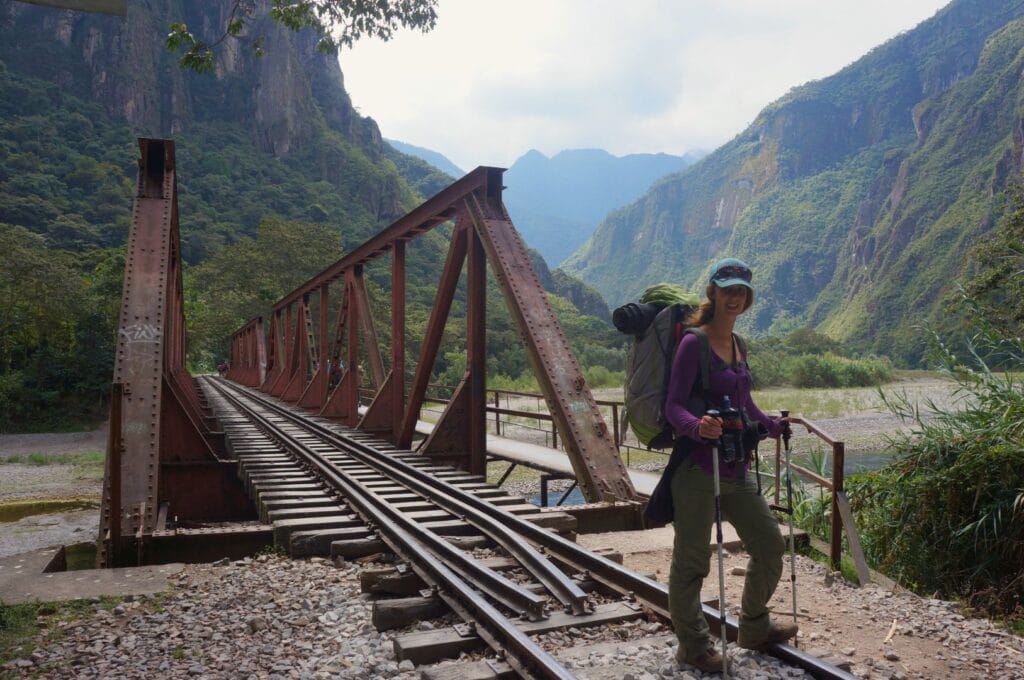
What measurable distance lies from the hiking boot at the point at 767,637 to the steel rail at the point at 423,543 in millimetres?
842

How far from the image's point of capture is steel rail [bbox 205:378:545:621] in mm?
3377

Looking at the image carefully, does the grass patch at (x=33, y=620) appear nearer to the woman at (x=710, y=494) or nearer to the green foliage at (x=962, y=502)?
the woman at (x=710, y=494)

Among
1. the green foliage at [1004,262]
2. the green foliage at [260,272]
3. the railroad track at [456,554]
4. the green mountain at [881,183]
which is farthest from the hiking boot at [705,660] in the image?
the green mountain at [881,183]

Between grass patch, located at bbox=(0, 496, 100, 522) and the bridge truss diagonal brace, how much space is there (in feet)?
31.1

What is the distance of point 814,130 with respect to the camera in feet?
574

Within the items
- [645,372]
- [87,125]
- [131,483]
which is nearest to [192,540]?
[131,483]

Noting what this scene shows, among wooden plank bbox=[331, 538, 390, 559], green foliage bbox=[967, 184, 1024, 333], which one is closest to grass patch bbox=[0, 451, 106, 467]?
wooden plank bbox=[331, 538, 390, 559]

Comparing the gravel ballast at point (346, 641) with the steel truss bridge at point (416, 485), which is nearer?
the gravel ballast at point (346, 641)

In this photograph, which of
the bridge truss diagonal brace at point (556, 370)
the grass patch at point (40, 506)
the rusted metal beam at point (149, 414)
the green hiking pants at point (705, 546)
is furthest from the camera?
the grass patch at point (40, 506)

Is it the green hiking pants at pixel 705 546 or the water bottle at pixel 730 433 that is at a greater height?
the water bottle at pixel 730 433

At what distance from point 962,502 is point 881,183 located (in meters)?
142

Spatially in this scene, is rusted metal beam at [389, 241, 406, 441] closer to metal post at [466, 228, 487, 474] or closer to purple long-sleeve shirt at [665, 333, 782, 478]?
metal post at [466, 228, 487, 474]

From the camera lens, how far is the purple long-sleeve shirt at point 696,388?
2688 mm

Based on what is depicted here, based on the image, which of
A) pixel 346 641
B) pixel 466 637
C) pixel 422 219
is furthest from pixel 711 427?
pixel 422 219
